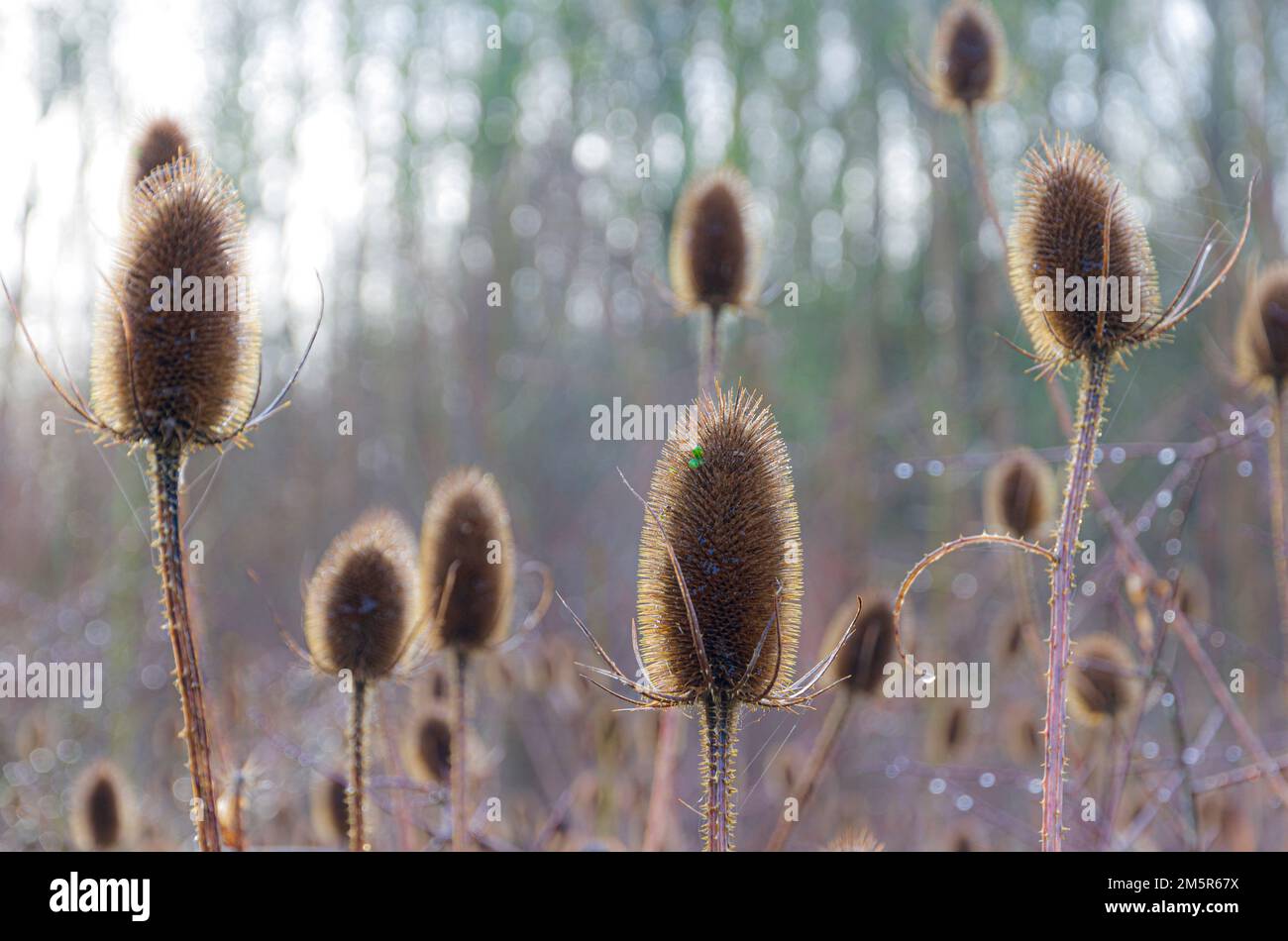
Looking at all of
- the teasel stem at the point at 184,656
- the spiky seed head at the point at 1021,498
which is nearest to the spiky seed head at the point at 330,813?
the teasel stem at the point at 184,656

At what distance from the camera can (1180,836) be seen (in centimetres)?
385

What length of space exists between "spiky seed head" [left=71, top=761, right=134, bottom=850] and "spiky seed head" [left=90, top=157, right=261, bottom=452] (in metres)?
2.20

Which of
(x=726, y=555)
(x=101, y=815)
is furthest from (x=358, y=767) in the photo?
(x=101, y=815)

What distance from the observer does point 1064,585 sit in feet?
7.96

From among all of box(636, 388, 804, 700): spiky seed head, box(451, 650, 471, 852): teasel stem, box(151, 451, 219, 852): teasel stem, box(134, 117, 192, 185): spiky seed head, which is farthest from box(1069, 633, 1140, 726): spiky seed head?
box(134, 117, 192, 185): spiky seed head

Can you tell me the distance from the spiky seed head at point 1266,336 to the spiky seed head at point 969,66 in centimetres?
138

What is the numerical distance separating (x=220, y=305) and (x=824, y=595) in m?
9.51

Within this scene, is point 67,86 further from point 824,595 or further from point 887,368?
point 887,368

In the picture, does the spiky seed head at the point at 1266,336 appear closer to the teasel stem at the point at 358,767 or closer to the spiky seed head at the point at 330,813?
the teasel stem at the point at 358,767

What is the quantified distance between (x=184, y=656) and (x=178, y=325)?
825 millimetres

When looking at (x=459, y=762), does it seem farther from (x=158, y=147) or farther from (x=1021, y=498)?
(x=1021, y=498)

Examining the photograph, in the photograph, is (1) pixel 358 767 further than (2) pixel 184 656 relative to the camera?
Yes

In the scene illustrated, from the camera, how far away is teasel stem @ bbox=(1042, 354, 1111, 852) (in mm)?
2352

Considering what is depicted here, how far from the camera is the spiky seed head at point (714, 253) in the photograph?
182 inches
